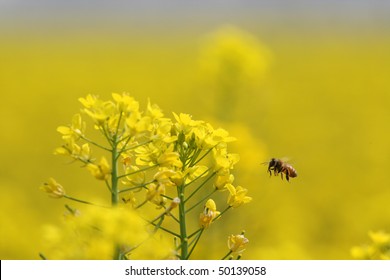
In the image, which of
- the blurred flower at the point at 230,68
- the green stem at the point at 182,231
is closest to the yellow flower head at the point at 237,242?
the green stem at the point at 182,231

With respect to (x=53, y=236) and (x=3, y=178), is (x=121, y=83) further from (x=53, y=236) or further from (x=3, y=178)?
(x=53, y=236)

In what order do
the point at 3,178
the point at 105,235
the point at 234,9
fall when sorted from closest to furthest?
1. the point at 105,235
2. the point at 3,178
3. the point at 234,9

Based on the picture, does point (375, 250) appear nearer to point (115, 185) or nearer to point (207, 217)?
point (207, 217)

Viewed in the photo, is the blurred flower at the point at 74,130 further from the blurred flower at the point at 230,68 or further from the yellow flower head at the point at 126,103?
the blurred flower at the point at 230,68

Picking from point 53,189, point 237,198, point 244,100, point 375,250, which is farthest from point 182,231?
point 244,100

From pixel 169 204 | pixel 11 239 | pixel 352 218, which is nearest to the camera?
pixel 169 204

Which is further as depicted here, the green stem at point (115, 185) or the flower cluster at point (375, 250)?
the flower cluster at point (375, 250)

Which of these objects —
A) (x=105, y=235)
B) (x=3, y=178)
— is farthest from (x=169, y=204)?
(x=3, y=178)
